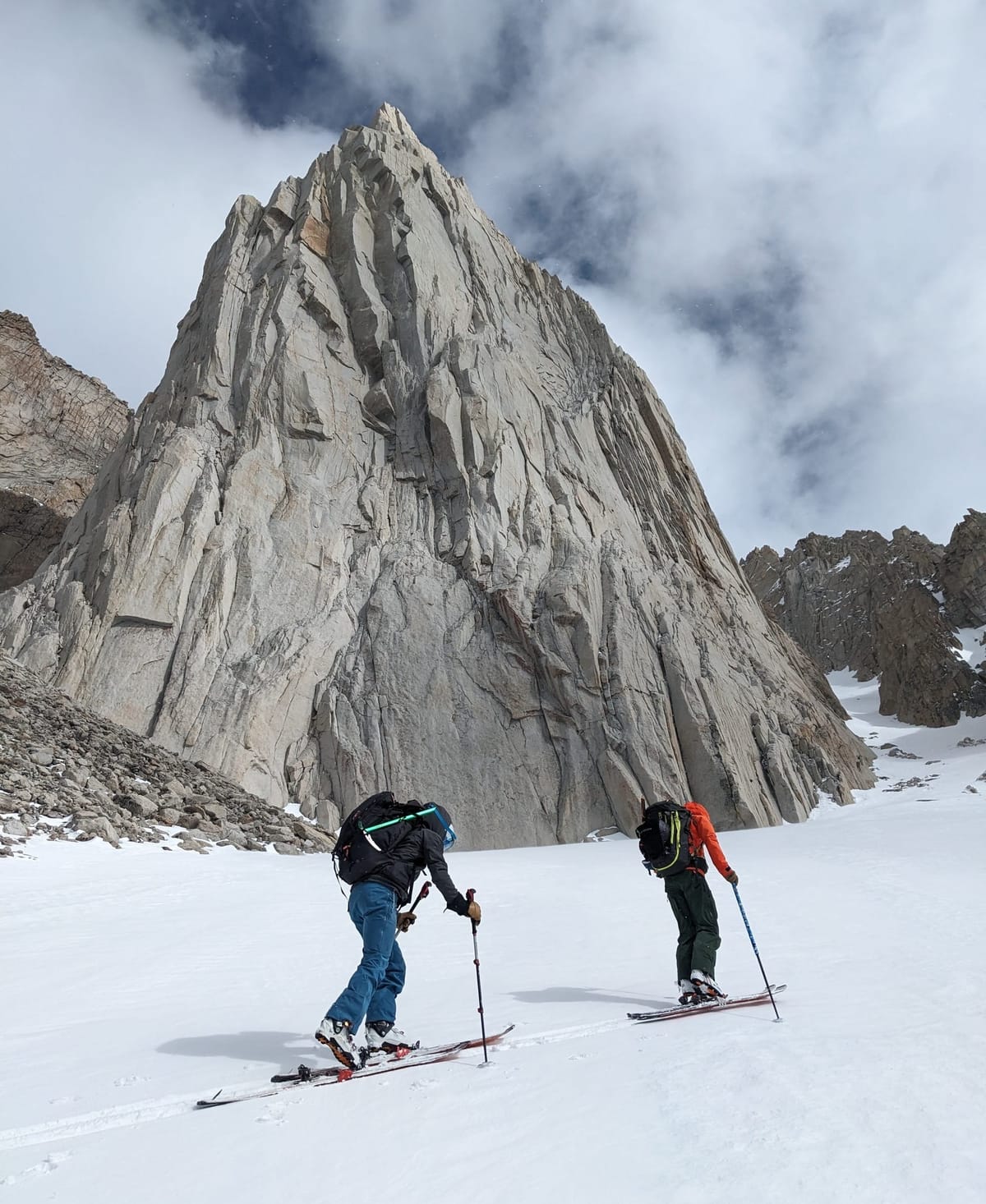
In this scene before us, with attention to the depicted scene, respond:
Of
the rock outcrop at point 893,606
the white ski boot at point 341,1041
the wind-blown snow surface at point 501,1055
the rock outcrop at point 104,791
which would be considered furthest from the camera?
the rock outcrop at point 893,606

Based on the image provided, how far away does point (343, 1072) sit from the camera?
3.85 meters

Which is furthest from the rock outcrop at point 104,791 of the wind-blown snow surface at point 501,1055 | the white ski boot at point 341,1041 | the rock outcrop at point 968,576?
the rock outcrop at point 968,576

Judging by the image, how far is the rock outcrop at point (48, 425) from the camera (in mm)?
49594

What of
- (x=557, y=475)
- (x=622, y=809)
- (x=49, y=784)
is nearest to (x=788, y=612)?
(x=557, y=475)

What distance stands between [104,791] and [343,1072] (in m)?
10.6

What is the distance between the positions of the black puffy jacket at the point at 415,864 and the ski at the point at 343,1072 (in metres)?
0.75

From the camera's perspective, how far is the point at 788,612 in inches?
4225

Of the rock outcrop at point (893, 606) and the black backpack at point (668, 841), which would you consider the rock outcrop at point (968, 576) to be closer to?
the rock outcrop at point (893, 606)

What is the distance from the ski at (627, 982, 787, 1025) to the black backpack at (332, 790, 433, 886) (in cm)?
183

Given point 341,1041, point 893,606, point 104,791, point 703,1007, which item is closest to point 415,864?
point 341,1041

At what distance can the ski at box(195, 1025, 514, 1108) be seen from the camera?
11.6 feet

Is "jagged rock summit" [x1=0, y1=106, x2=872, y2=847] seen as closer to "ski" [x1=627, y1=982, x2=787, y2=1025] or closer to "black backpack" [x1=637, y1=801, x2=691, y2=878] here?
"black backpack" [x1=637, y1=801, x2=691, y2=878]

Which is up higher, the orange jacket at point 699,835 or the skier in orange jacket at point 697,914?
the orange jacket at point 699,835

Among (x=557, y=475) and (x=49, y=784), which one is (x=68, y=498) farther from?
(x=49, y=784)
